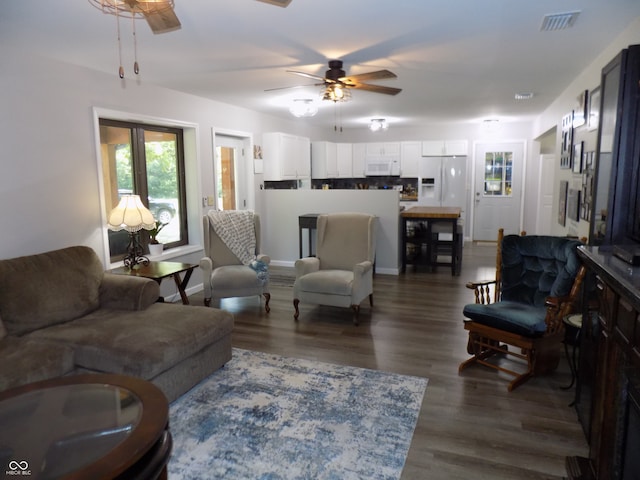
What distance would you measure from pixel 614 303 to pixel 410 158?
7.59 m

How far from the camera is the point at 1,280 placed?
9.27ft

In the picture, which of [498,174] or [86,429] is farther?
[498,174]

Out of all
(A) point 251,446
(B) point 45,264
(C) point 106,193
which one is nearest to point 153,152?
(C) point 106,193

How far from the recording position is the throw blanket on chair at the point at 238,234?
4.77 m

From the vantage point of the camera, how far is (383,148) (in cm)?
910

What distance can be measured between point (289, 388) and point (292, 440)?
58cm

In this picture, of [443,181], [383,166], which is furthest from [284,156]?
[443,181]

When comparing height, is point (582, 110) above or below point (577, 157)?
above

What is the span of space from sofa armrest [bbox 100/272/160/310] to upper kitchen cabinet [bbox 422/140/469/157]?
683 cm

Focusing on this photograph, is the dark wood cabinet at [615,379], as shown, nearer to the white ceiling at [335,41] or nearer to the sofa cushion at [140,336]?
the white ceiling at [335,41]

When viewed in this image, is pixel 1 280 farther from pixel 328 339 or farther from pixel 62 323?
pixel 328 339

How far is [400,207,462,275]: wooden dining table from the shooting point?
20.1ft

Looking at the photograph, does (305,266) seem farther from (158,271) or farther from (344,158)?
(344,158)

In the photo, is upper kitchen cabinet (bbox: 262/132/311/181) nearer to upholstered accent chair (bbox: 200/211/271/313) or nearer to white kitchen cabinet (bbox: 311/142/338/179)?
white kitchen cabinet (bbox: 311/142/338/179)
